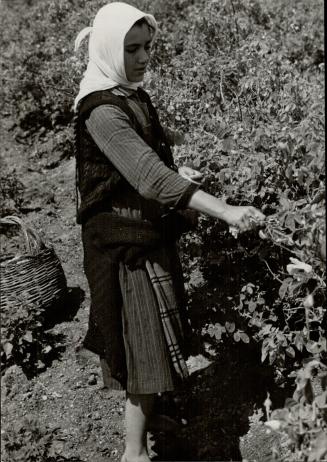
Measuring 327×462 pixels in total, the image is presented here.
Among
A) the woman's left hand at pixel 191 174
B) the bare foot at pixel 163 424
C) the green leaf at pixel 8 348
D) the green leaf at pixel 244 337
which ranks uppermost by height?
the woman's left hand at pixel 191 174

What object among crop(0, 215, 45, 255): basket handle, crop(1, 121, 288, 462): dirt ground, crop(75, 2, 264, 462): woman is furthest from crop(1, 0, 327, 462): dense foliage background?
crop(0, 215, 45, 255): basket handle

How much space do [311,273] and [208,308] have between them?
850mm

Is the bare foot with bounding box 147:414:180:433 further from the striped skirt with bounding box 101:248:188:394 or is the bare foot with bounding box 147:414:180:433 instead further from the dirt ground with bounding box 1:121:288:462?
the striped skirt with bounding box 101:248:188:394

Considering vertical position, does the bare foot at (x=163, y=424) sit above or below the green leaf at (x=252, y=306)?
below

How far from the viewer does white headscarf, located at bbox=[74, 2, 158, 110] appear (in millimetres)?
1866

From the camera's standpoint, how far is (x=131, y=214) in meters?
2.02

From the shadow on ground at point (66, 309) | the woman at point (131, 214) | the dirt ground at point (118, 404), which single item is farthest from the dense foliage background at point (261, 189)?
the shadow on ground at point (66, 309)

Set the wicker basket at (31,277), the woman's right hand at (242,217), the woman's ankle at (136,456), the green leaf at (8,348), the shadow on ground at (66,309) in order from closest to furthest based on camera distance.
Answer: the woman's right hand at (242,217) → the woman's ankle at (136,456) → the green leaf at (8,348) → the wicker basket at (31,277) → the shadow on ground at (66,309)

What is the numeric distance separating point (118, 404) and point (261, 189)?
4.01ft

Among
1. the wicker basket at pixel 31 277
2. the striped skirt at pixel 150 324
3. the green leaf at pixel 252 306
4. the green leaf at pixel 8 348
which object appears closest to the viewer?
the striped skirt at pixel 150 324

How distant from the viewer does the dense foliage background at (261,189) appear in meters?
1.81

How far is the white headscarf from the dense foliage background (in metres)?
0.59

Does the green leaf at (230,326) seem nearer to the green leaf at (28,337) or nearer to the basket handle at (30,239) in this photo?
the green leaf at (28,337)

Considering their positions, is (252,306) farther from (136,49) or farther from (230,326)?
(136,49)
